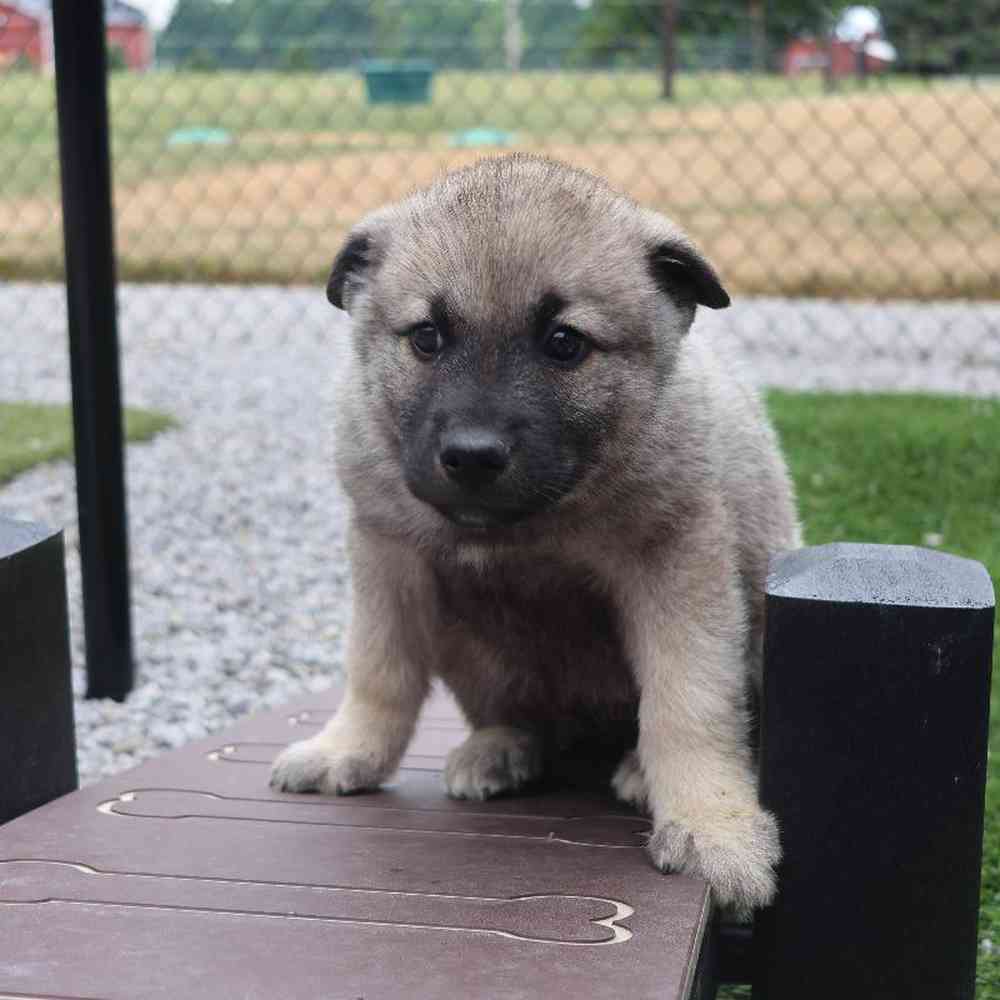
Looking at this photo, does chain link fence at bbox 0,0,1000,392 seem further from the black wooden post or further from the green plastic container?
the black wooden post

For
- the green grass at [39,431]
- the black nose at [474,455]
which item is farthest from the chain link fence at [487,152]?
the black nose at [474,455]

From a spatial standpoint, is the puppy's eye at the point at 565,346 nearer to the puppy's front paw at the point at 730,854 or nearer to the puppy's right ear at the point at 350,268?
the puppy's right ear at the point at 350,268

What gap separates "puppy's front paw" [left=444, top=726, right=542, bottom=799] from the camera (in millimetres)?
3020

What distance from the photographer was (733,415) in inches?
124

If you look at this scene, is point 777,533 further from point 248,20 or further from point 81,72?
point 248,20

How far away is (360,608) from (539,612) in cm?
38

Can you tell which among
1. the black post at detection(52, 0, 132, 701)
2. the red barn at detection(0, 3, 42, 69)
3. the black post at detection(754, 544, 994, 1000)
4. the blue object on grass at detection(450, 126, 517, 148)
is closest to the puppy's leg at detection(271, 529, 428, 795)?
the black post at detection(754, 544, 994, 1000)

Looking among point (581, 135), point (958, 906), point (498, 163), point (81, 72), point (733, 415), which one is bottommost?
point (958, 906)

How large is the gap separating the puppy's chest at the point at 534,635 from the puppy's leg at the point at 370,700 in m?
0.08

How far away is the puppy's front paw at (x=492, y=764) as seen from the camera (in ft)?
9.91

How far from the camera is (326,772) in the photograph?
10.0 ft

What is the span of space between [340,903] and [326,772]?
646 millimetres

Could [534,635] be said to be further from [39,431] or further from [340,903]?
[39,431]

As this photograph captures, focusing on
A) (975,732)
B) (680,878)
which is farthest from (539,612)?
(975,732)
